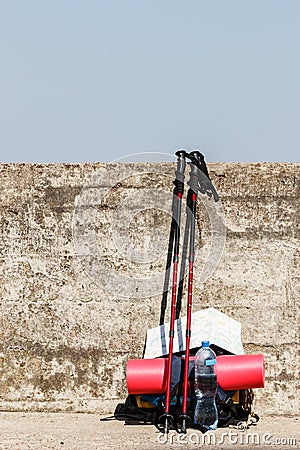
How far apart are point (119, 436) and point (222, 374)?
54 cm

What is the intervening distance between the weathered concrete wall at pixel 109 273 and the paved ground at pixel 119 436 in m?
0.22

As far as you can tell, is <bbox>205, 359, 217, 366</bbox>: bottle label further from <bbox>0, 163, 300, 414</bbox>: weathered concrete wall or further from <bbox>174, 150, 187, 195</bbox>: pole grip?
<bbox>174, 150, 187, 195</bbox>: pole grip

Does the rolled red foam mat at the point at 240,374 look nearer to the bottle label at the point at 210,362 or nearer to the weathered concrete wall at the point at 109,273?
the bottle label at the point at 210,362

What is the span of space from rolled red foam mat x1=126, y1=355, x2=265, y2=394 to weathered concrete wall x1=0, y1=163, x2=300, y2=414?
38cm

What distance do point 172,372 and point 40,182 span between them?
127 centimetres

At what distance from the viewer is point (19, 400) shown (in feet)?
13.3

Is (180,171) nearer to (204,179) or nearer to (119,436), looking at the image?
(204,179)

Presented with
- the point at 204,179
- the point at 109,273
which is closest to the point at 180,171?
the point at 204,179

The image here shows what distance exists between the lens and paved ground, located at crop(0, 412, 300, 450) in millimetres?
3264

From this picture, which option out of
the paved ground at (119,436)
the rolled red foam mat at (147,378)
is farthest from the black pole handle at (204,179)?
the paved ground at (119,436)

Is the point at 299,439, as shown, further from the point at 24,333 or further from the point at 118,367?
the point at 24,333

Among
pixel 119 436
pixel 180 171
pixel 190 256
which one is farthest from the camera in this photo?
pixel 180 171

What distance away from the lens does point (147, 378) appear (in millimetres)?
3570

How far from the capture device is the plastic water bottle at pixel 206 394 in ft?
11.6
